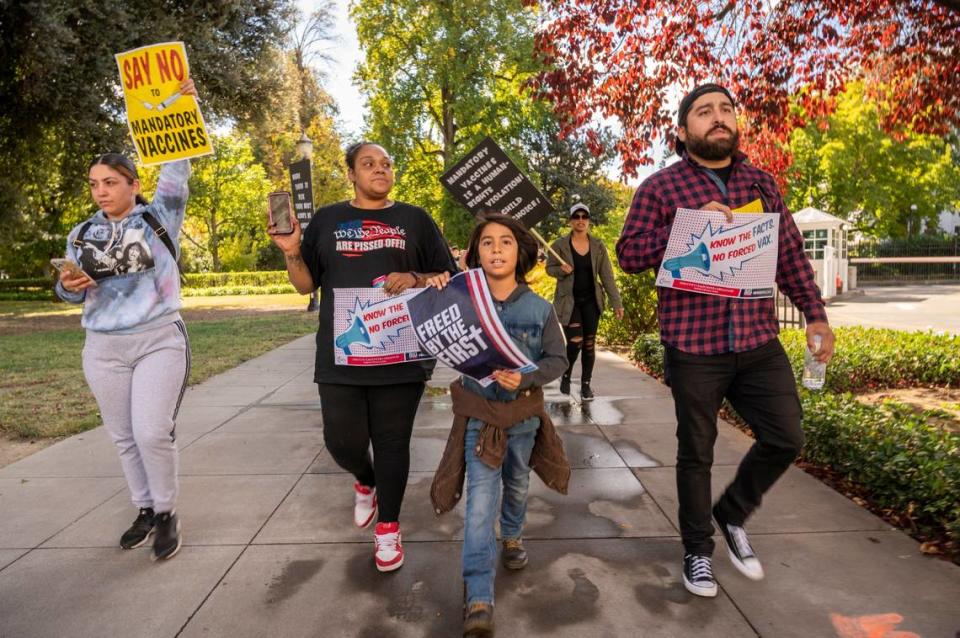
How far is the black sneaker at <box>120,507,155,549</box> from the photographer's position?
11.3 feet

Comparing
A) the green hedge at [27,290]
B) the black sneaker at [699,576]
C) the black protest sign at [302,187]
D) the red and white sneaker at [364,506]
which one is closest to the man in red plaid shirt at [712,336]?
the black sneaker at [699,576]

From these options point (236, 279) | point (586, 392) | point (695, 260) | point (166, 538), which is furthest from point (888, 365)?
point (236, 279)

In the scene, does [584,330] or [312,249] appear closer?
[312,249]

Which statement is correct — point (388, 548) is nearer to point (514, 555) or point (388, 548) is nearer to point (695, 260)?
point (514, 555)

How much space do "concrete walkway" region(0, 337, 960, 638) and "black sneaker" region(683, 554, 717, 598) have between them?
4cm

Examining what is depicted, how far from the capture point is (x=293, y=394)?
755 cm

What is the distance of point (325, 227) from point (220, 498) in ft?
6.52

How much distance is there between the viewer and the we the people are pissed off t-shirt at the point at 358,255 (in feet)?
10.4

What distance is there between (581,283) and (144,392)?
438 cm

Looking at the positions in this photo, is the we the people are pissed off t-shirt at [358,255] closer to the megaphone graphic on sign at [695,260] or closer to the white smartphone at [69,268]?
the white smartphone at [69,268]

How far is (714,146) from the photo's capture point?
2.89 meters

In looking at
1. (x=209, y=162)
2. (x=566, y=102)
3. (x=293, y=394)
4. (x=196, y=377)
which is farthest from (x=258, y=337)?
(x=209, y=162)

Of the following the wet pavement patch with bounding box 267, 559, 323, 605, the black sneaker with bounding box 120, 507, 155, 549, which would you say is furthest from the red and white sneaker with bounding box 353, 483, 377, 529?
the black sneaker with bounding box 120, 507, 155, 549

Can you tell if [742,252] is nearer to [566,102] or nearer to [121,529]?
[121,529]
